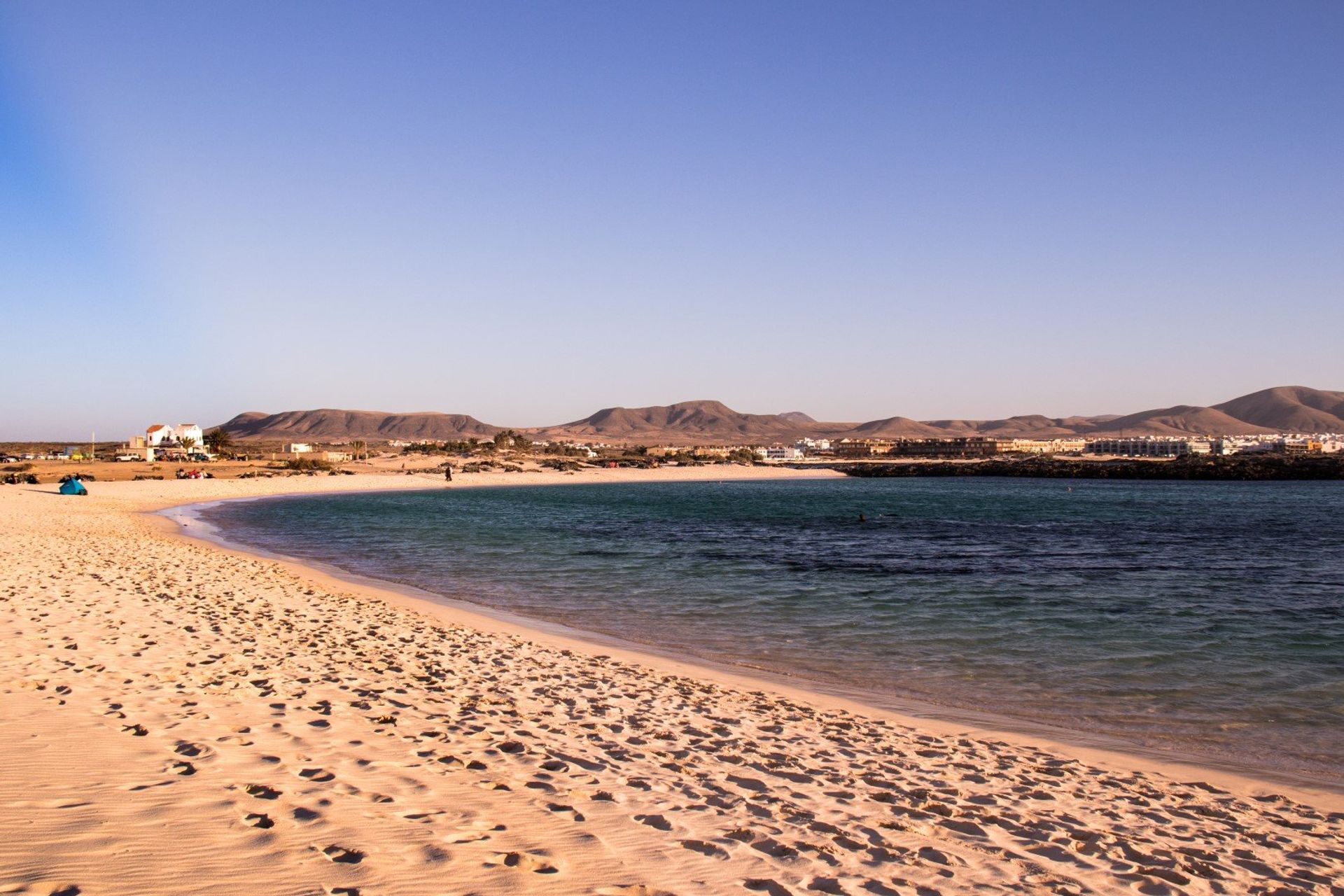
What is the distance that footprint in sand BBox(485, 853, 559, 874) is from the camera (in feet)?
14.6

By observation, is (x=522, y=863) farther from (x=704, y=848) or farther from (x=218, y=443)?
(x=218, y=443)

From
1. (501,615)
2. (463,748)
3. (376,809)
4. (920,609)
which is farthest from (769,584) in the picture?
(376,809)

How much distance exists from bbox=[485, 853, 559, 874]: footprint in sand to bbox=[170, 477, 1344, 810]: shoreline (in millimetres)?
5257

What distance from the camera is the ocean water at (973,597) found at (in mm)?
10008

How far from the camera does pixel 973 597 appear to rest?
704 inches

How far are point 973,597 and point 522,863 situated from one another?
15213 millimetres

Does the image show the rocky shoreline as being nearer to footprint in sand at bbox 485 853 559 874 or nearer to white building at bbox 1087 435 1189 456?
white building at bbox 1087 435 1189 456

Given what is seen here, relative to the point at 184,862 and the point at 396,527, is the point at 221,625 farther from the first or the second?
the point at 396,527

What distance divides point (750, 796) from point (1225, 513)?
5014 cm

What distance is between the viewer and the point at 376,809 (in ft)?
17.0

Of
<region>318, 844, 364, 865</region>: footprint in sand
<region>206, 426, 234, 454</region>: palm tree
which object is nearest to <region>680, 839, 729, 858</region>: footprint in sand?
<region>318, 844, 364, 865</region>: footprint in sand

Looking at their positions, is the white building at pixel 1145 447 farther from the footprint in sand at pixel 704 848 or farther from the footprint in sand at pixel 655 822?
the footprint in sand at pixel 704 848

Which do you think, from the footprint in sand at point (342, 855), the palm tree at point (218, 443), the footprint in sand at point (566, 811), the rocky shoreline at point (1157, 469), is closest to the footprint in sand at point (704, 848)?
the footprint in sand at point (566, 811)

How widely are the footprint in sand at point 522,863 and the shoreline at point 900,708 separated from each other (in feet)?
17.2
